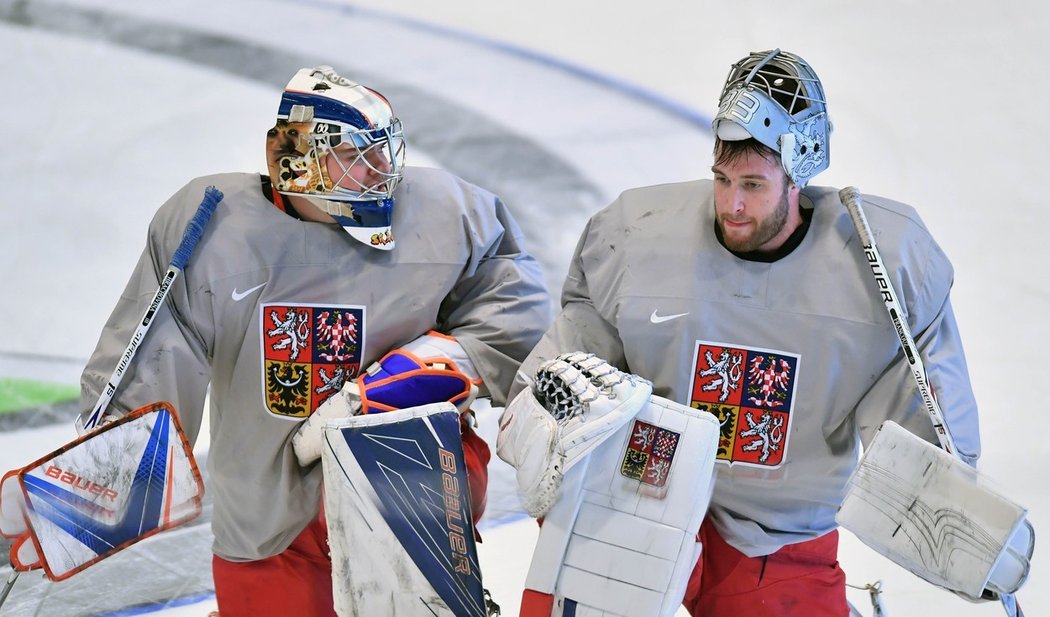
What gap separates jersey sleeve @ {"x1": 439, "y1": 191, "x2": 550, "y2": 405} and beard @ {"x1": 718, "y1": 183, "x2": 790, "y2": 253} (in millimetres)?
485

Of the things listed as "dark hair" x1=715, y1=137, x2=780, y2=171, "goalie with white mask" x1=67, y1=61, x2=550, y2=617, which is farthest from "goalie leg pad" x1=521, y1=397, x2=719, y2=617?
"dark hair" x1=715, y1=137, x2=780, y2=171

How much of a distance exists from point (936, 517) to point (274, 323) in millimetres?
1313

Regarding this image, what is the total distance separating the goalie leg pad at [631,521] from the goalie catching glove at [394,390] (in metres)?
0.35

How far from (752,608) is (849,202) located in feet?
2.75

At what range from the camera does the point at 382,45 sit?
550cm

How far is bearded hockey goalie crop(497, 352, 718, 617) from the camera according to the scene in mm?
2258

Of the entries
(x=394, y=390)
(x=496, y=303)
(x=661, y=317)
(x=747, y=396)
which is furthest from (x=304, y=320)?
(x=747, y=396)

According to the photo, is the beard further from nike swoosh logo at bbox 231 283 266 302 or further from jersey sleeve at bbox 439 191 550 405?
nike swoosh logo at bbox 231 283 266 302

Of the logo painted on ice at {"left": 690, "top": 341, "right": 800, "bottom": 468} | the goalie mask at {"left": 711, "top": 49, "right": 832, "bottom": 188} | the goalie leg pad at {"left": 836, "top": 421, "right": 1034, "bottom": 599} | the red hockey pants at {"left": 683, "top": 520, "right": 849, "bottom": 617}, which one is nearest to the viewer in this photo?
the goalie leg pad at {"left": 836, "top": 421, "right": 1034, "bottom": 599}

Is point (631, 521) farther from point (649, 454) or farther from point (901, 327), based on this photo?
point (901, 327)

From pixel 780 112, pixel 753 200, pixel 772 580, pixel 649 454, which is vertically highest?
pixel 780 112

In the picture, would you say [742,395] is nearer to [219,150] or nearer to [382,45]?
[219,150]

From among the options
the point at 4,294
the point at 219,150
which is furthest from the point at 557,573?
the point at 219,150

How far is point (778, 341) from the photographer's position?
2.40 m
